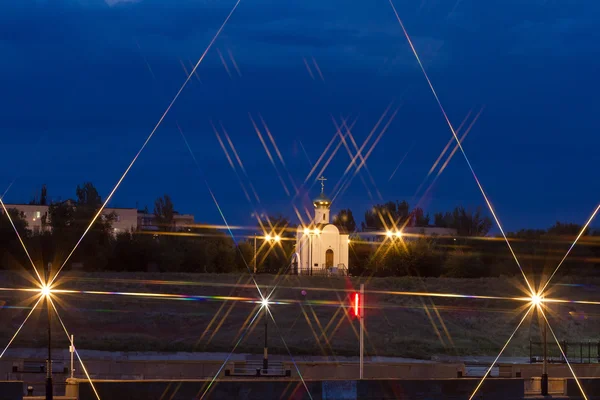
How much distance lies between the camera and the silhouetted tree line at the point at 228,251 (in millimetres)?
85625

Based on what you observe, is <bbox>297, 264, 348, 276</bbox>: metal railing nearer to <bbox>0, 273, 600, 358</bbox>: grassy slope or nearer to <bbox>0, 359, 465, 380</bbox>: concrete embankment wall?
<bbox>0, 273, 600, 358</bbox>: grassy slope

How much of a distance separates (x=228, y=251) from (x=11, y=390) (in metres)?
68.0

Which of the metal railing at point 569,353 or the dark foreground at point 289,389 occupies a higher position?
the metal railing at point 569,353

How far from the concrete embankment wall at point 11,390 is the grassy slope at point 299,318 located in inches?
908

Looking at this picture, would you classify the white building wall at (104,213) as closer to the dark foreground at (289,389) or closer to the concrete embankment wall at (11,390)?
the dark foreground at (289,389)

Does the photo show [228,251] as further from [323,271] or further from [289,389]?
[289,389]

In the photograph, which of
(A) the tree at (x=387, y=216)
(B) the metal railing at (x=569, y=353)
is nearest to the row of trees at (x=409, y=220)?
(A) the tree at (x=387, y=216)

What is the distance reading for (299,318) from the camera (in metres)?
57.2

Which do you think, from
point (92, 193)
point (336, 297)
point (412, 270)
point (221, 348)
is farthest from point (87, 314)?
point (92, 193)

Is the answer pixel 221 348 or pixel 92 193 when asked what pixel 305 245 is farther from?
pixel 221 348

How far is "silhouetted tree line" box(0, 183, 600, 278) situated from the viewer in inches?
3371

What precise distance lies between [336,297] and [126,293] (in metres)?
13.7

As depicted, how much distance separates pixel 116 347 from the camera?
44938 millimetres

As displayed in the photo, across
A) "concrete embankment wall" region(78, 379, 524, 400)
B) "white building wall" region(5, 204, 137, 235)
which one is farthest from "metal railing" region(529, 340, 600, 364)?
"white building wall" region(5, 204, 137, 235)
